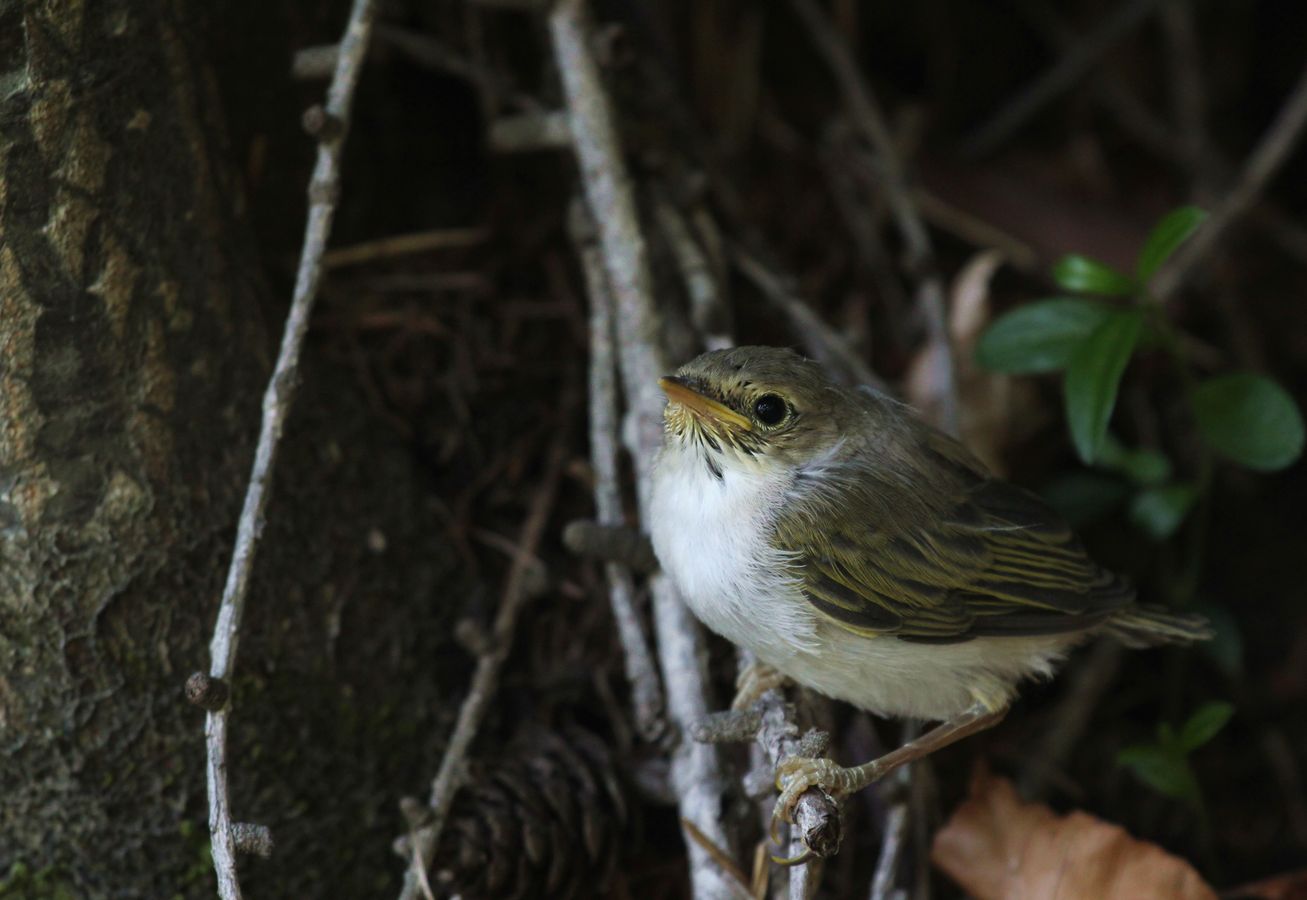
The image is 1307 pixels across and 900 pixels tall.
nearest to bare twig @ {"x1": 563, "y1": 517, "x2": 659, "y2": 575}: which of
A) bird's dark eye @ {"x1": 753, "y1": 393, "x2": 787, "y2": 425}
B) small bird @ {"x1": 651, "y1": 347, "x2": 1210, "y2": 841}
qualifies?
small bird @ {"x1": 651, "y1": 347, "x2": 1210, "y2": 841}

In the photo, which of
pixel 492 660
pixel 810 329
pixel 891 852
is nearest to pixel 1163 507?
pixel 810 329

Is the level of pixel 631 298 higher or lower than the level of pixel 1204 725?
higher

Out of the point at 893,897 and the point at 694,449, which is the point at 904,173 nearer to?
the point at 694,449

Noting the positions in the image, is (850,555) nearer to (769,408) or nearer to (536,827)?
(769,408)

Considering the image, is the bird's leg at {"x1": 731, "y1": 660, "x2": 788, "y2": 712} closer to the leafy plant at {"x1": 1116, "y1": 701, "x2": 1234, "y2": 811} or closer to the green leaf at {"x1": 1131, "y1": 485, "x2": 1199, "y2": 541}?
Answer: the leafy plant at {"x1": 1116, "y1": 701, "x2": 1234, "y2": 811}

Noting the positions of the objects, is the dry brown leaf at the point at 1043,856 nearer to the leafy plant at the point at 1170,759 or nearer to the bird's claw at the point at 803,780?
the leafy plant at the point at 1170,759

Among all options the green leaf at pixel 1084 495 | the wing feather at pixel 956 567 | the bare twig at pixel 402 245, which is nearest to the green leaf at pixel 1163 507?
the green leaf at pixel 1084 495

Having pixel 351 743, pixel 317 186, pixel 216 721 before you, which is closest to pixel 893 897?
pixel 351 743
